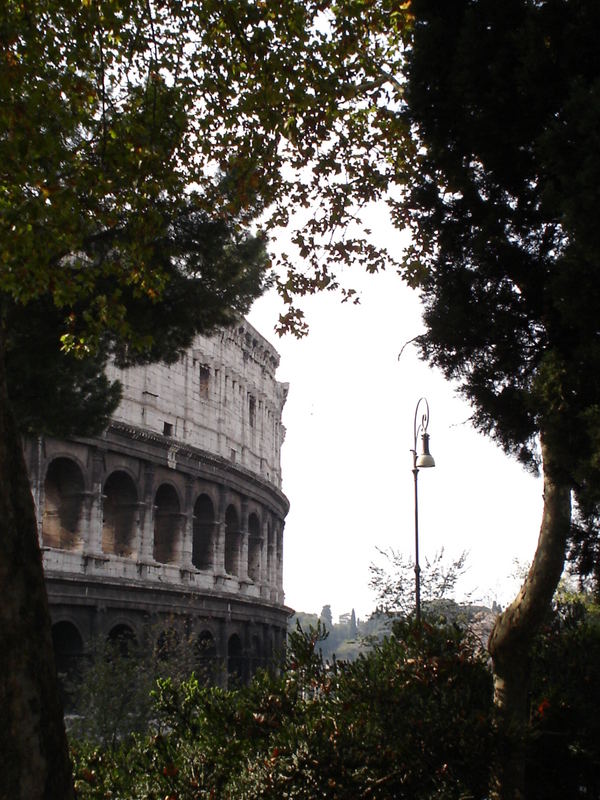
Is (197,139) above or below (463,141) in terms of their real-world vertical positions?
above

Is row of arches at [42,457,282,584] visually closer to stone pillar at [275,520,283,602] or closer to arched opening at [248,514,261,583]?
arched opening at [248,514,261,583]

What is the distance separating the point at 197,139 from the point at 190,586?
2196 centimetres

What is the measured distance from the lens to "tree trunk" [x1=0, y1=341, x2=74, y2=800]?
6082 mm

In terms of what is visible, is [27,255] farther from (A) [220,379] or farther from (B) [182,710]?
(A) [220,379]

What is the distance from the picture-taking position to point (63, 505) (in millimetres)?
27922

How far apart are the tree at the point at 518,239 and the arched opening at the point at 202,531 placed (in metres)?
26.5

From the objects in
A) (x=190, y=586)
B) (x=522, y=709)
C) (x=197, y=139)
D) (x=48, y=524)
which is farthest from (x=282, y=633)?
(x=522, y=709)

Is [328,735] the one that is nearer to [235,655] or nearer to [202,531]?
[202,531]

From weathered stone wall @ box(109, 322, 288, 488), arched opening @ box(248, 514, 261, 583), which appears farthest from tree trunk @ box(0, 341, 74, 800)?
arched opening @ box(248, 514, 261, 583)

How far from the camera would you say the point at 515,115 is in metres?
7.06

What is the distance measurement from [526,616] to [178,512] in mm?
25559

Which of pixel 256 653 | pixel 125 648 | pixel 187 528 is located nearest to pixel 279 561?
pixel 256 653

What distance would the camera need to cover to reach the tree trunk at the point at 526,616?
22.7ft

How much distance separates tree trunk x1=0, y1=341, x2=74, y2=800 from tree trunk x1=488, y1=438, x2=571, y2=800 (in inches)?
112
